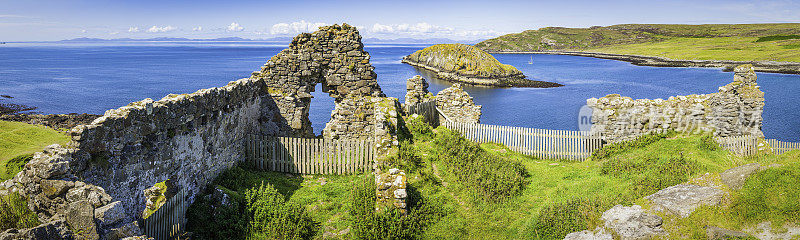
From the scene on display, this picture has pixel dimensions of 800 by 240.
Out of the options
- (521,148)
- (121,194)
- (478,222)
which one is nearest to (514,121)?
(521,148)

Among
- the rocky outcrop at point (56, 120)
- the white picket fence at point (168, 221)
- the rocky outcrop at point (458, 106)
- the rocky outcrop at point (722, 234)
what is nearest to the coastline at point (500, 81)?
the rocky outcrop at point (458, 106)

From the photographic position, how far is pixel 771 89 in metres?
60.1

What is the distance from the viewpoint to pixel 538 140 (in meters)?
18.8

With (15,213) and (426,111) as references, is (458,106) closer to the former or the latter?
(426,111)

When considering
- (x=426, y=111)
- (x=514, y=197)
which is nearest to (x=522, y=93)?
(x=426, y=111)

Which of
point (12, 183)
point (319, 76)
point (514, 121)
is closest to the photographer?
point (12, 183)

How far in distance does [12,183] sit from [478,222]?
843 centimetres

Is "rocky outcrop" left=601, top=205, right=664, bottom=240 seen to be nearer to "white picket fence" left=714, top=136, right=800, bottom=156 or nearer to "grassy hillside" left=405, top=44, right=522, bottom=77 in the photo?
"white picket fence" left=714, top=136, right=800, bottom=156

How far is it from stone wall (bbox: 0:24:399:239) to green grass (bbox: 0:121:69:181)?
16.1 metres

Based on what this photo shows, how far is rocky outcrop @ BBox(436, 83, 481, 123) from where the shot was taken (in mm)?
22094

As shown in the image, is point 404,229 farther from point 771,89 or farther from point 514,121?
point 771,89

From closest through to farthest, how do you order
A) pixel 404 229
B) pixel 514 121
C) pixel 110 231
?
pixel 110 231 → pixel 404 229 → pixel 514 121

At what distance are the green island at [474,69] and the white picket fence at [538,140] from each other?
196 feet

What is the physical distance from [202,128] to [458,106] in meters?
13.8
